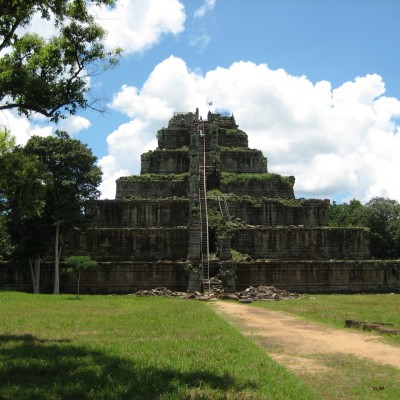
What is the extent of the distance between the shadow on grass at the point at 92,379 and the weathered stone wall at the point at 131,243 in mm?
20993

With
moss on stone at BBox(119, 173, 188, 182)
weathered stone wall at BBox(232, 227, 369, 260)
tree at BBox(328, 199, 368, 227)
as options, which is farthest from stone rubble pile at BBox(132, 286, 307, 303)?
tree at BBox(328, 199, 368, 227)

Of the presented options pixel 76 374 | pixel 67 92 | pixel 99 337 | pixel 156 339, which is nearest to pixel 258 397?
pixel 76 374

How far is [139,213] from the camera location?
32094mm

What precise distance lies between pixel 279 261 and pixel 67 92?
64.8 feet

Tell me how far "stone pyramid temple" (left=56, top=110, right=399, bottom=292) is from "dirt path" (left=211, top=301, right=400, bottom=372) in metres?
11.4

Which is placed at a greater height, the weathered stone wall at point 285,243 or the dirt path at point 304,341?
the weathered stone wall at point 285,243

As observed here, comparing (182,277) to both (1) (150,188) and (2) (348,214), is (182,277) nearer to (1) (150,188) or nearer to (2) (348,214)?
(1) (150,188)

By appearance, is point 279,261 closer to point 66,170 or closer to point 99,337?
point 66,170

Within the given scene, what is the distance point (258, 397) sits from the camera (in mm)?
6355

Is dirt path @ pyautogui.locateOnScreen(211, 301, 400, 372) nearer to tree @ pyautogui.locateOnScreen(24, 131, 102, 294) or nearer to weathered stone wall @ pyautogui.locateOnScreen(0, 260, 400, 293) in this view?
weathered stone wall @ pyautogui.locateOnScreen(0, 260, 400, 293)

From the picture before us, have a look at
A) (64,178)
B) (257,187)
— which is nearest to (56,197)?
(64,178)

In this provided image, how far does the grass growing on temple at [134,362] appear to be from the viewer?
21.4ft

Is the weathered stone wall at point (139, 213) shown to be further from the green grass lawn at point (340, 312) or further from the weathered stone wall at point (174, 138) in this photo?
the green grass lawn at point (340, 312)

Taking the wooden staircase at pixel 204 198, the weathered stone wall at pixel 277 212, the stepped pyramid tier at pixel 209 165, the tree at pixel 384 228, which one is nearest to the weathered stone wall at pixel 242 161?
the stepped pyramid tier at pixel 209 165
